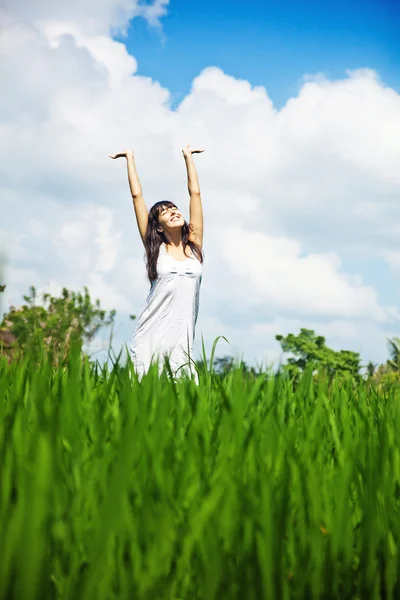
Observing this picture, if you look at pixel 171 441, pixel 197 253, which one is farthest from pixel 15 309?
pixel 171 441

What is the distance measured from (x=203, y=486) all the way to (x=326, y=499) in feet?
1.04

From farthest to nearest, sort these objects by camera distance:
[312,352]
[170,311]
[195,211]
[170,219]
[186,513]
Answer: [312,352] < [195,211] < [170,219] < [170,311] < [186,513]

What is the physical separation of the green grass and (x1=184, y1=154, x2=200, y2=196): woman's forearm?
146 inches

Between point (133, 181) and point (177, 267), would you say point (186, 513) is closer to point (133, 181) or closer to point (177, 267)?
point (177, 267)

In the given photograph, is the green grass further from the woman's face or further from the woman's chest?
the woman's face

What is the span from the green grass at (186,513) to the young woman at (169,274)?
3.12 meters

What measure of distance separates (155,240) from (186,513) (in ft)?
12.9

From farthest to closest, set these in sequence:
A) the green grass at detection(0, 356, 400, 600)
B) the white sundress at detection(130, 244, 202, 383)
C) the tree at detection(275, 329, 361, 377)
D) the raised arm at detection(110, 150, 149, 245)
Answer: the tree at detection(275, 329, 361, 377) → the raised arm at detection(110, 150, 149, 245) → the white sundress at detection(130, 244, 202, 383) → the green grass at detection(0, 356, 400, 600)

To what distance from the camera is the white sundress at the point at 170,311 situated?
5.21m

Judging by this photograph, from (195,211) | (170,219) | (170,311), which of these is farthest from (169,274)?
(195,211)

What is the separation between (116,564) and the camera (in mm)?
1477

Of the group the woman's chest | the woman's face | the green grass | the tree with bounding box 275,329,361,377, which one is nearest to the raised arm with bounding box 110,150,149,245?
the woman's face

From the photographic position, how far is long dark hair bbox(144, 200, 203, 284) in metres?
5.38

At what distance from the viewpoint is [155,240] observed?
544cm
